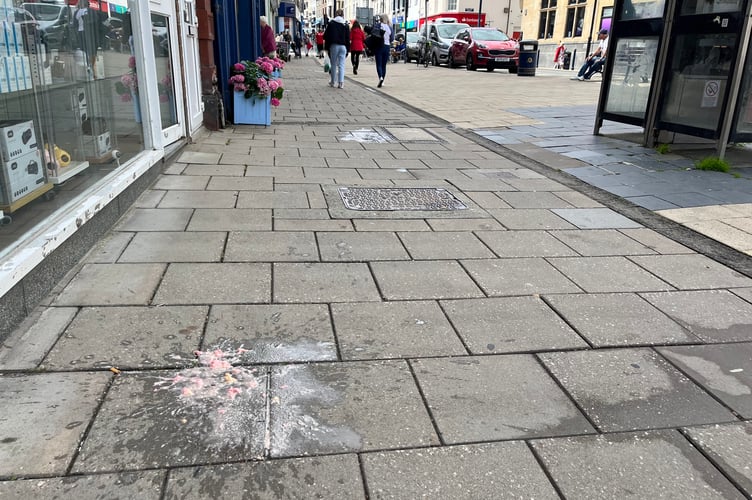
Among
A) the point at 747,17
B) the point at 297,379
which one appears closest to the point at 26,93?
the point at 297,379

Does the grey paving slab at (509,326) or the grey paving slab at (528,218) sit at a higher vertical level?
the grey paving slab at (528,218)

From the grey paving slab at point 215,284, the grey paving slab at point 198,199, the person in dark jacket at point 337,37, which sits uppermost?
the person in dark jacket at point 337,37

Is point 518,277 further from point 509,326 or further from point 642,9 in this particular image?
point 642,9

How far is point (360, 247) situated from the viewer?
3930mm

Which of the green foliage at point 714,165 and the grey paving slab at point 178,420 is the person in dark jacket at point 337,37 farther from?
the grey paving slab at point 178,420

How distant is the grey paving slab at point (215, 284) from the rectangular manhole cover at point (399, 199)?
1546 millimetres

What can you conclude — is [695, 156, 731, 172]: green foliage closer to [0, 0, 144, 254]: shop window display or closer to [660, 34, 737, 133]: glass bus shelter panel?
[660, 34, 737, 133]: glass bus shelter panel

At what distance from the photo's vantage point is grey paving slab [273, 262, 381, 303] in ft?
10.4

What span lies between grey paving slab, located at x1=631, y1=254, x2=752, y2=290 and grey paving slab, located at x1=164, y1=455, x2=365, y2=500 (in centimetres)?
258

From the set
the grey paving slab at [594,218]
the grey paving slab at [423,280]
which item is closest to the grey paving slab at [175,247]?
the grey paving slab at [423,280]

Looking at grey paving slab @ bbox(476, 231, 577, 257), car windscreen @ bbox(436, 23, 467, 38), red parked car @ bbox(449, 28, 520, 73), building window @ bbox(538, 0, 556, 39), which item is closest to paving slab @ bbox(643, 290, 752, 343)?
grey paving slab @ bbox(476, 231, 577, 257)

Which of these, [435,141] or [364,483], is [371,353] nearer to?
[364,483]

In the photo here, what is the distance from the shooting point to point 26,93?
3.28m

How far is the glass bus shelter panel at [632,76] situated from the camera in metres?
7.62
